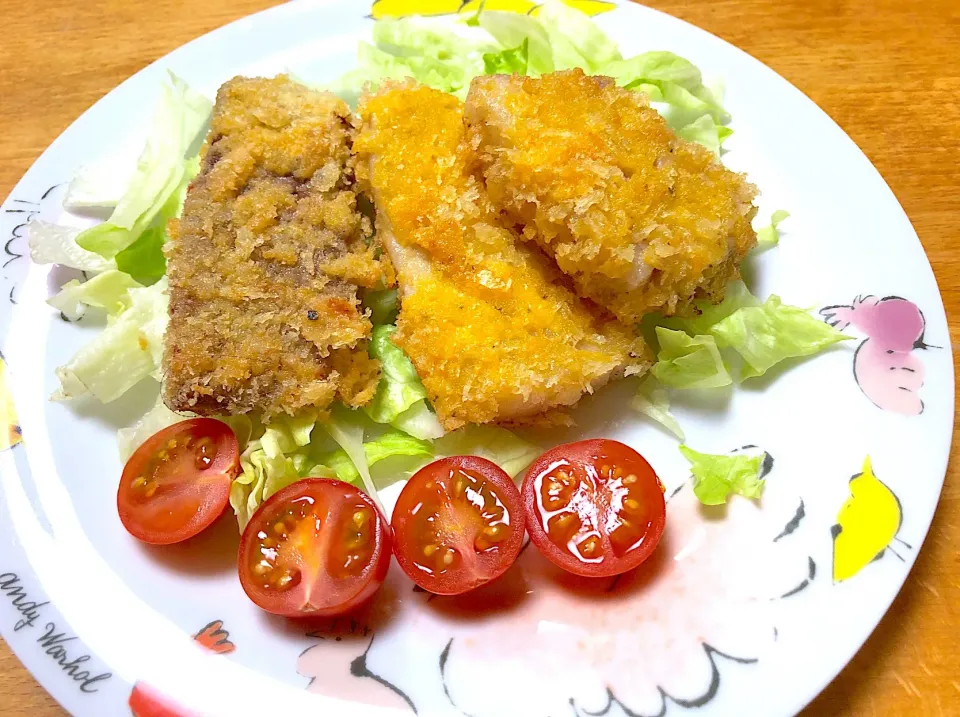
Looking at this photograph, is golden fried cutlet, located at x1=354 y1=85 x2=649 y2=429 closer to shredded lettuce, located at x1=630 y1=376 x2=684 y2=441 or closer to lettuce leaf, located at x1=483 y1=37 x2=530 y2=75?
shredded lettuce, located at x1=630 y1=376 x2=684 y2=441

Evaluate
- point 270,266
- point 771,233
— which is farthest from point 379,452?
point 771,233

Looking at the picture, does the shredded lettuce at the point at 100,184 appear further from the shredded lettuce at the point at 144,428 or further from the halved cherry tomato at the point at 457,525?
the halved cherry tomato at the point at 457,525

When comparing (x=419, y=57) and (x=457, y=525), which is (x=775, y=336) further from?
(x=419, y=57)

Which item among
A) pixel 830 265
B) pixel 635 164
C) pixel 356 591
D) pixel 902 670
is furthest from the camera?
pixel 830 265

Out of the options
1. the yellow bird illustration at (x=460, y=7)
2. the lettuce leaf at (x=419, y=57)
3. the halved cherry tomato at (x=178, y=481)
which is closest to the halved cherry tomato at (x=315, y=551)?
the halved cherry tomato at (x=178, y=481)

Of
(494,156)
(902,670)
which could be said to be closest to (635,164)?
(494,156)

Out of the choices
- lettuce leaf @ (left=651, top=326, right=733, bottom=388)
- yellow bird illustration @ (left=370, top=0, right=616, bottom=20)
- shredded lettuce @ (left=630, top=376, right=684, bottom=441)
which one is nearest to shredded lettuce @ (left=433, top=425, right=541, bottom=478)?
shredded lettuce @ (left=630, top=376, right=684, bottom=441)

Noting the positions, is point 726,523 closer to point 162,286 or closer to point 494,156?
point 494,156
